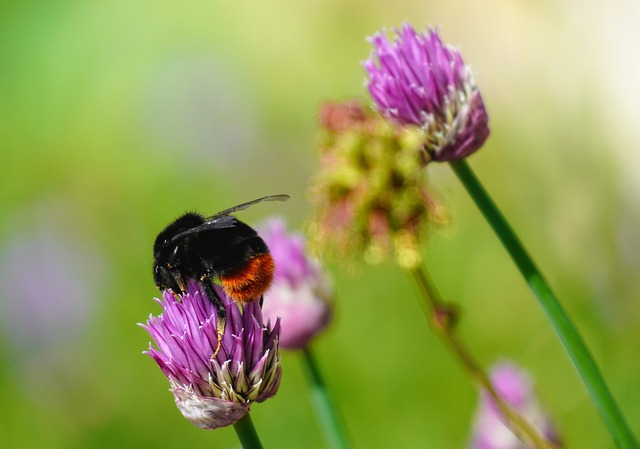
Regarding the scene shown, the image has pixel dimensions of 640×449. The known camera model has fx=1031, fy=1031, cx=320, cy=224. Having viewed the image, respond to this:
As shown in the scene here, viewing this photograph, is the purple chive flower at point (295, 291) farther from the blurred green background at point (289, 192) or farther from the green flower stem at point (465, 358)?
the blurred green background at point (289, 192)

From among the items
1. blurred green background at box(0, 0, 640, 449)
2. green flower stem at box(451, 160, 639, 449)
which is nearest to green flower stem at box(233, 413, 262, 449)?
green flower stem at box(451, 160, 639, 449)

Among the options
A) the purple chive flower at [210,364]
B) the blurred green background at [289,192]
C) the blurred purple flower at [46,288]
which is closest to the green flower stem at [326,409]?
the purple chive flower at [210,364]

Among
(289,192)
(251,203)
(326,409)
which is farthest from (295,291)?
(289,192)

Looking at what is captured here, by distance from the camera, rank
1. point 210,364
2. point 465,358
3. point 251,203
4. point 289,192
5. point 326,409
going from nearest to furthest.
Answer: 1. point 210,364
2. point 251,203
3. point 465,358
4. point 326,409
5. point 289,192

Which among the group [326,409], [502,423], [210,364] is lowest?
[502,423]

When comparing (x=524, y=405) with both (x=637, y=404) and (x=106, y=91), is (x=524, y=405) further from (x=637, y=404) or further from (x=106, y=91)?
(x=106, y=91)

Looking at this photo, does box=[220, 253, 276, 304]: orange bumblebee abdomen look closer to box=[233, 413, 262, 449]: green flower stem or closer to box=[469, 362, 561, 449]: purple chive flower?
box=[233, 413, 262, 449]: green flower stem

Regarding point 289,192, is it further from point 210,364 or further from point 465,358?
point 210,364
